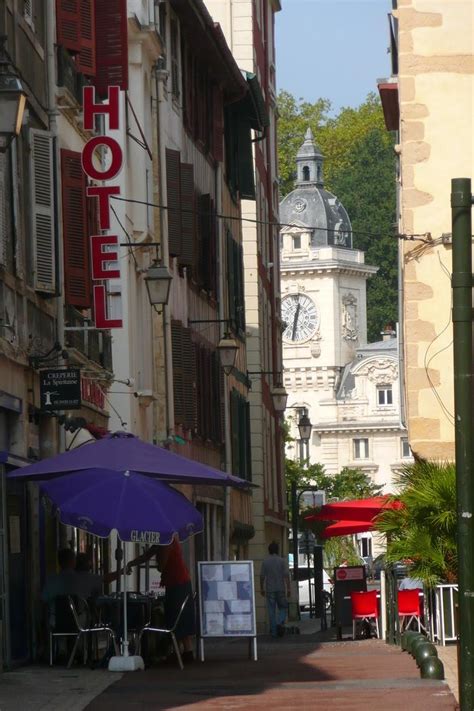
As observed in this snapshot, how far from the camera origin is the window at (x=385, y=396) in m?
151

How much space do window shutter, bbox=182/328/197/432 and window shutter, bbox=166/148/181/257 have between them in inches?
58.2

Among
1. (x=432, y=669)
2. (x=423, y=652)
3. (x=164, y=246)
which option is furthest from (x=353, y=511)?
(x=432, y=669)

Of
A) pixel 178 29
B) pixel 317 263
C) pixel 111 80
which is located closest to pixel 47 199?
pixel 111 80

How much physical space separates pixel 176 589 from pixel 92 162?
5.65m

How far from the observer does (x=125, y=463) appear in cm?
1959

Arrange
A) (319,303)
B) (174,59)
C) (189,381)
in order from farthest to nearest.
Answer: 1. (319,303)
2. (174,59)
3. (189,381)

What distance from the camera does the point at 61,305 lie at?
2328 centimetres

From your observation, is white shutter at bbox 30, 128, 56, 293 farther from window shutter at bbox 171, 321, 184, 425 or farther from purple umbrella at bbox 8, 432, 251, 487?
window shutter at bbox 171, 321, 184, 425

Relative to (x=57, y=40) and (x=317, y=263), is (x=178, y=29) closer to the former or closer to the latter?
(x=57, y=40)

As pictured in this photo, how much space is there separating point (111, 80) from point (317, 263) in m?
132

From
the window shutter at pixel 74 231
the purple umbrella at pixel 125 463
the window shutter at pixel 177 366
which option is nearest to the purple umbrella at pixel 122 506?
the purple umbrella at pixel 125 463

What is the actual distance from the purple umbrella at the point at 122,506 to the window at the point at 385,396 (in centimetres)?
13163

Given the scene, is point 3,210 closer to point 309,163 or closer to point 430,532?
point 430,532

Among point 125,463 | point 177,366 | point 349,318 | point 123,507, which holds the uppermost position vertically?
point 349,318
